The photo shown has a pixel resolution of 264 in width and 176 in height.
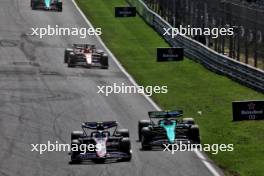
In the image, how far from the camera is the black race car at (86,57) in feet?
122

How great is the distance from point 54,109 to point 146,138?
6985 mm

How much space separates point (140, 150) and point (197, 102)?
9.20 m

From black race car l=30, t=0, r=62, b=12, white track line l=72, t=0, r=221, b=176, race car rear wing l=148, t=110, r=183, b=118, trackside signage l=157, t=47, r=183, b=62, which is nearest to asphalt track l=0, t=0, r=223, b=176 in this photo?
white track line l=72, t=0, r=221, b=176

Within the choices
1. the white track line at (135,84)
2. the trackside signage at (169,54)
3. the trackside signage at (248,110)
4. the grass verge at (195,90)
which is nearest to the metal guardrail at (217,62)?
the grass verge at (195,90)

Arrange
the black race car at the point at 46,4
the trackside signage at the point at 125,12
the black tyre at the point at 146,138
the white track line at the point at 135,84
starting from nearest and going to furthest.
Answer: the white track line at the point at 135,84
the black tyre at the point at 146,138
the trackside signage at the point at 125,12
the black race car at the point at 46,4

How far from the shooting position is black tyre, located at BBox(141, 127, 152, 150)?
21.8 m

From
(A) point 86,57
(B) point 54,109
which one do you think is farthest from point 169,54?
(B) point 54,109

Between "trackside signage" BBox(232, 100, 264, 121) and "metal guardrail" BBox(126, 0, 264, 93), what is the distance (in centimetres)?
948

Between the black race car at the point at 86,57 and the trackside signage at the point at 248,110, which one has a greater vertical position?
the trackside signage at the point at 248,110

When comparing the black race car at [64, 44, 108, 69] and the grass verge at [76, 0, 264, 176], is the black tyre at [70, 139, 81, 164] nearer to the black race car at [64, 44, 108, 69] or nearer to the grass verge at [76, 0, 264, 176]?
the grass verge at [76, 0, 264, 176]

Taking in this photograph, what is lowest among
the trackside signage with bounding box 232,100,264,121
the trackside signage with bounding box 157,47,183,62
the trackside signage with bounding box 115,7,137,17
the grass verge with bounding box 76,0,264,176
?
the grass verge with bounding box 76,0,264,176

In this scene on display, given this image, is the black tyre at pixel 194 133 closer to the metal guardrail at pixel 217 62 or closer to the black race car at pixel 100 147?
the black race car at pixel 100 147

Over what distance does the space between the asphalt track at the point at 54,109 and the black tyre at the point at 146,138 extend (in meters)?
0.23

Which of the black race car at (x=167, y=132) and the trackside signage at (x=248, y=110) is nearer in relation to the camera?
the black race car at (x=167, y=132)
